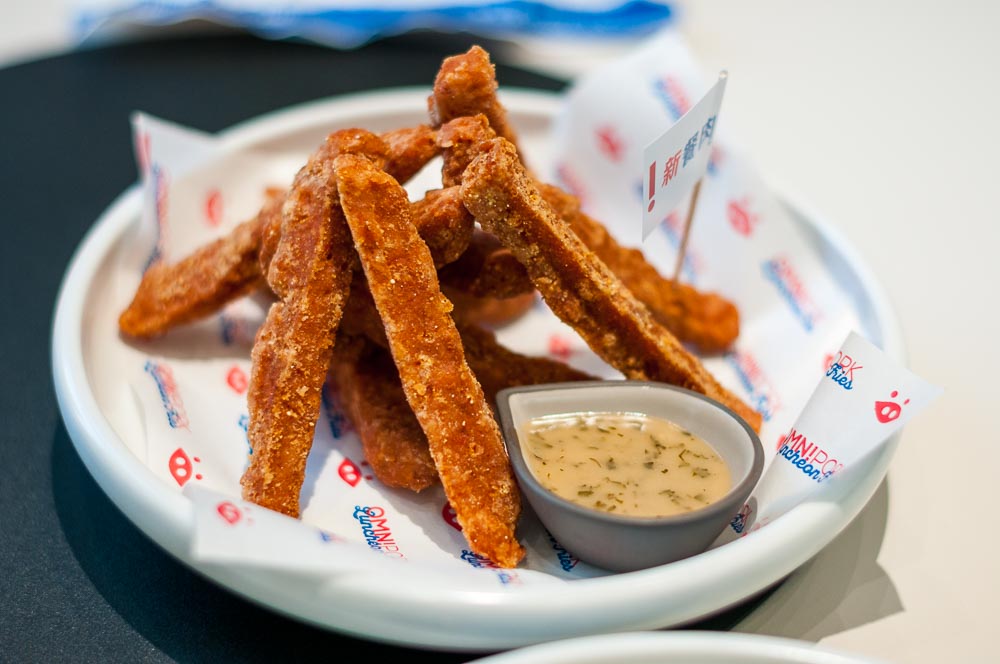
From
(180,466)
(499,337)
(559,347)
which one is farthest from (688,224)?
(180,466)

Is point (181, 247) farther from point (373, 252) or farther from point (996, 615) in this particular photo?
point (996, 615)

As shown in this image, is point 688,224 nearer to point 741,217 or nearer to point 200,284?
point 741,217

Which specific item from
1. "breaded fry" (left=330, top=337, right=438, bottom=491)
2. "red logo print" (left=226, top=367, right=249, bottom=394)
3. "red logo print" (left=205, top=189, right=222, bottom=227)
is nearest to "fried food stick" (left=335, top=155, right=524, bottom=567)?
"breaded fry" (left=330, top=337, right=438, bottom=491)

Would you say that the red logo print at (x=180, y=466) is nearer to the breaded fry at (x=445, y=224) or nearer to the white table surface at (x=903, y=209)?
the breaded fry at (x=445, y=224)

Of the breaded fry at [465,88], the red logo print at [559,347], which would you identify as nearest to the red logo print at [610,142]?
the red logo print at [559,347]

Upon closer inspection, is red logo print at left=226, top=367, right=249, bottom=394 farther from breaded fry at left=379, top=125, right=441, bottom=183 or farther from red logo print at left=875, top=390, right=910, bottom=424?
red logo print at left=875, top=390, right=910, bottom=424

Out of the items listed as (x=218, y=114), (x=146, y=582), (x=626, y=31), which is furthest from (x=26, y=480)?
(x=626, y=31)
